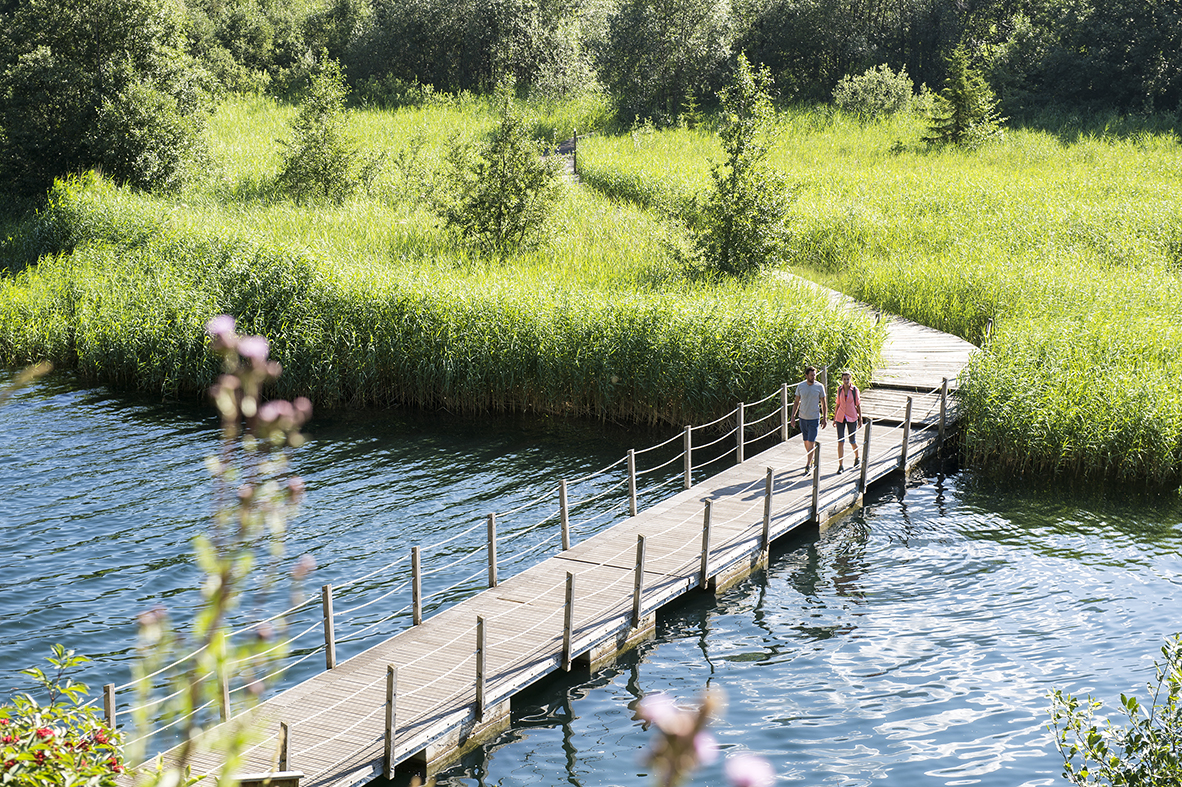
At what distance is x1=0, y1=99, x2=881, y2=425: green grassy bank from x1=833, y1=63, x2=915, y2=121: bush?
1169 inches

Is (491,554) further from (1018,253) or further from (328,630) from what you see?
(1018,253)

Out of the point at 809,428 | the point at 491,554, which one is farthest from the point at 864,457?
the point at 491,554

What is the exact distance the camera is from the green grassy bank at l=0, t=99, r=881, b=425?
917 inches

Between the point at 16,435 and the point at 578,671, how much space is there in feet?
53.2

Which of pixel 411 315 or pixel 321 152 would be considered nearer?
pixel 411 315

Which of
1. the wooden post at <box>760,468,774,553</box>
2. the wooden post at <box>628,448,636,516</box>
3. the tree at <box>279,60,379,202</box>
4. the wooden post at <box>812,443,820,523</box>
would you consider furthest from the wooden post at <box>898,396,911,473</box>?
the tree at <box>279,60,379,202</box>

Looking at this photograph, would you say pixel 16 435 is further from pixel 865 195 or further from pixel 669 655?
pixel 865 195

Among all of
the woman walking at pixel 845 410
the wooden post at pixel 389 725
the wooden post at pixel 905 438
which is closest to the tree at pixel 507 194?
the woman walking at pixel 845 410

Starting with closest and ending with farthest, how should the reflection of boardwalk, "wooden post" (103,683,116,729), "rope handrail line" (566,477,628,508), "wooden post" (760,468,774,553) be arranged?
1. "wooden post" (103,683,116,729)
2. the reflection of boardwalk
3. "wooden post" (760,468,774,553)
4. "rope handrail line" (566,477,628,508)

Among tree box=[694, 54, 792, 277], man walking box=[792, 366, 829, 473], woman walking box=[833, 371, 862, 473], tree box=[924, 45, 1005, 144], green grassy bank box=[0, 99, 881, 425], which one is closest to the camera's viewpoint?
man walking box=[792, 366, 829, 473]

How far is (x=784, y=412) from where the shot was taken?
20.9m

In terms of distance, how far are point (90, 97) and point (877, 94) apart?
41542mm

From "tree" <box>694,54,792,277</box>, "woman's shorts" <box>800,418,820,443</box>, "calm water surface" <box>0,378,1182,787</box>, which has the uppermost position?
"tree" <box>694,54,792,277</box>

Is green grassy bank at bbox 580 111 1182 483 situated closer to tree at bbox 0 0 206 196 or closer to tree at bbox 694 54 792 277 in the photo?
tree at bbox 694 54 792 277
